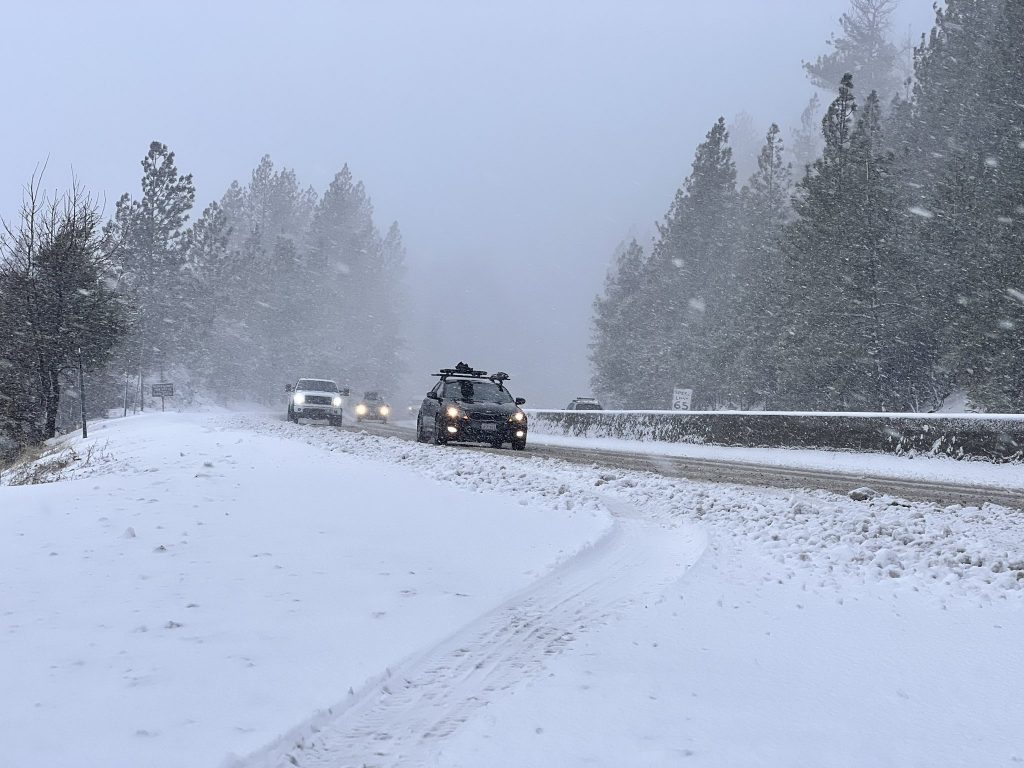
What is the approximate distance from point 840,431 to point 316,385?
64.5 feet

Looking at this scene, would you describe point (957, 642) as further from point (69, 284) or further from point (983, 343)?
point (69, 284)

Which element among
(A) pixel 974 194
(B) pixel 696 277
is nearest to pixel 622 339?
(B) pixel 696 277

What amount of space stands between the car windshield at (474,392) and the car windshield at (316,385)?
12811 millimetres

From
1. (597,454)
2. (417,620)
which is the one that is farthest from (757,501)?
(597,454)

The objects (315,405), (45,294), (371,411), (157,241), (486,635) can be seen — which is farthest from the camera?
(157,241)

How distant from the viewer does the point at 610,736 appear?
120 inches

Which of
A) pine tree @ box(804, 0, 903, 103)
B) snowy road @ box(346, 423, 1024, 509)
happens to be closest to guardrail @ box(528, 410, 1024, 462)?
snowy road @ box(346, 423, 1024, 509)

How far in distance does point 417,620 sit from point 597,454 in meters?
14.1

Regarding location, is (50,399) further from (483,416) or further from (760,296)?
(760,296)

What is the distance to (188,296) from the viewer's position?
57406mm

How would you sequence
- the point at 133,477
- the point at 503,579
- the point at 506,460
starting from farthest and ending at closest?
1. the point at 506,460
2. the point at 133,477
3. the point at 503,579

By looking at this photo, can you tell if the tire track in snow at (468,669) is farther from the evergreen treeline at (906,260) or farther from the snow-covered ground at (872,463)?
the evergreen treeline at (906,260)

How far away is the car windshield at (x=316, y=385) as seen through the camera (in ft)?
102

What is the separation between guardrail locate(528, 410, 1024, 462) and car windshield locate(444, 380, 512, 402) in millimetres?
6393
